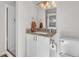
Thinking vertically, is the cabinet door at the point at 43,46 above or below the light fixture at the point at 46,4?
below

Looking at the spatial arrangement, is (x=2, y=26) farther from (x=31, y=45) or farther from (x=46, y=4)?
(x=46, y=4)

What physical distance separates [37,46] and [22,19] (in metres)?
0.32

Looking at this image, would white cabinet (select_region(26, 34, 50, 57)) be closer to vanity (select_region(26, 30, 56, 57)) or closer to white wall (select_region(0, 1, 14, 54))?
vanity (select_region(26, 30, 56, 57))

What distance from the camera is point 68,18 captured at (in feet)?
3.47

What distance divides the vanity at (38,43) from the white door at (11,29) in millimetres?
143

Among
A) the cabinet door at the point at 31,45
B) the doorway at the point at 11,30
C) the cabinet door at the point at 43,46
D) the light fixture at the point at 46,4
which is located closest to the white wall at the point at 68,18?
the light fixture at the point at 46,4

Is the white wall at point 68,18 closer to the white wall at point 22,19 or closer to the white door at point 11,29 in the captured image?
the white wall at point 22,19

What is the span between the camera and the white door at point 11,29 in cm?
110

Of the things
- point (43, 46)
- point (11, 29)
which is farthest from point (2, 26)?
→ point (43, 46)

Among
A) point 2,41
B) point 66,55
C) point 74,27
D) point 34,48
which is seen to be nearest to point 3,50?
point 2,41

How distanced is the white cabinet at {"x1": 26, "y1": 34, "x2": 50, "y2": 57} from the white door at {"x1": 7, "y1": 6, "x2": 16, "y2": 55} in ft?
0.47

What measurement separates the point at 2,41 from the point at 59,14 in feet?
2.10

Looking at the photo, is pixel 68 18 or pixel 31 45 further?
pixel 31 45

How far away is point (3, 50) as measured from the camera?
1119 millimetres
